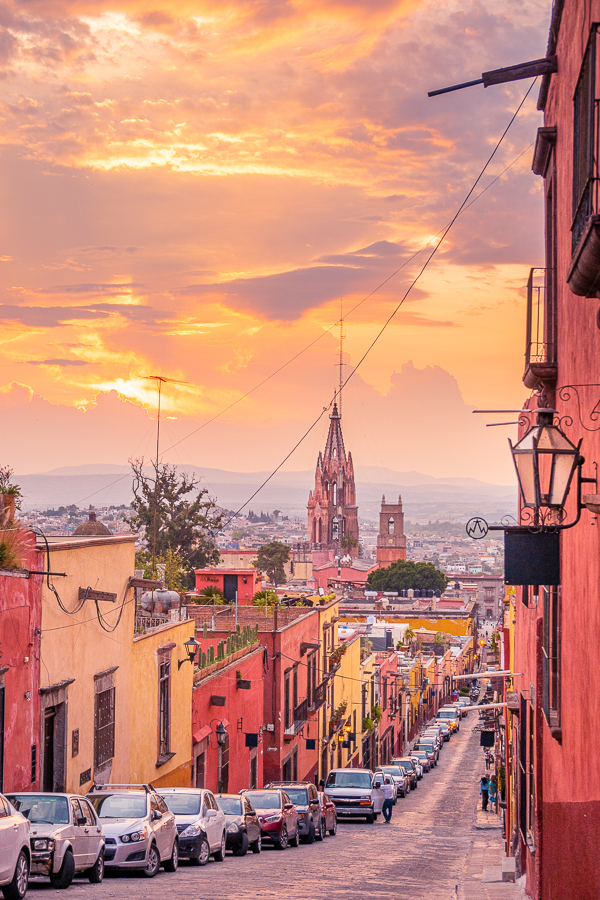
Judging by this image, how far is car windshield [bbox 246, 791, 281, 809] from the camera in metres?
22.0

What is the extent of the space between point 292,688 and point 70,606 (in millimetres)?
19235

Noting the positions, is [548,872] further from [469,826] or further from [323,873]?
[469,826]

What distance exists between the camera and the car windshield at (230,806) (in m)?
19.9

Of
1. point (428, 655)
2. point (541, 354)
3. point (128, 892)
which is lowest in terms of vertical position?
point (428, 655)

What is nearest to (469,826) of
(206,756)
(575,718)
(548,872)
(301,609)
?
(301,609)

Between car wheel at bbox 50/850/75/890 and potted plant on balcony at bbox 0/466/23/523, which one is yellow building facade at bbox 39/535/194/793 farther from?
car wheel at bbox 50/850/75/890

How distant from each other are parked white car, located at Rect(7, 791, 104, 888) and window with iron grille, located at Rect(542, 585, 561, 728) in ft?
18.5

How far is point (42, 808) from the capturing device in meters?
12.8

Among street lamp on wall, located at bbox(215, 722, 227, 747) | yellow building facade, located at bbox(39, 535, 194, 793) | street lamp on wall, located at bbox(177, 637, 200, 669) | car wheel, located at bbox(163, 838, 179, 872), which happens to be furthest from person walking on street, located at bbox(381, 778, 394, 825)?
car wheel, located at bbox(163, 838, 179, 872)

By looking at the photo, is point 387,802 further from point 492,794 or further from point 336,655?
point 492,794

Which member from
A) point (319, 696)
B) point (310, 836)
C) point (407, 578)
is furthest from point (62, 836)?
point (407, 578)

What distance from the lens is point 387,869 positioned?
699 inches

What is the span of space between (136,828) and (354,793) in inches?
788

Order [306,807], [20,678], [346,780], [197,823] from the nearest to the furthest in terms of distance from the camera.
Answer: [20,678] < [197,823] < [306,807] < [346,780]
